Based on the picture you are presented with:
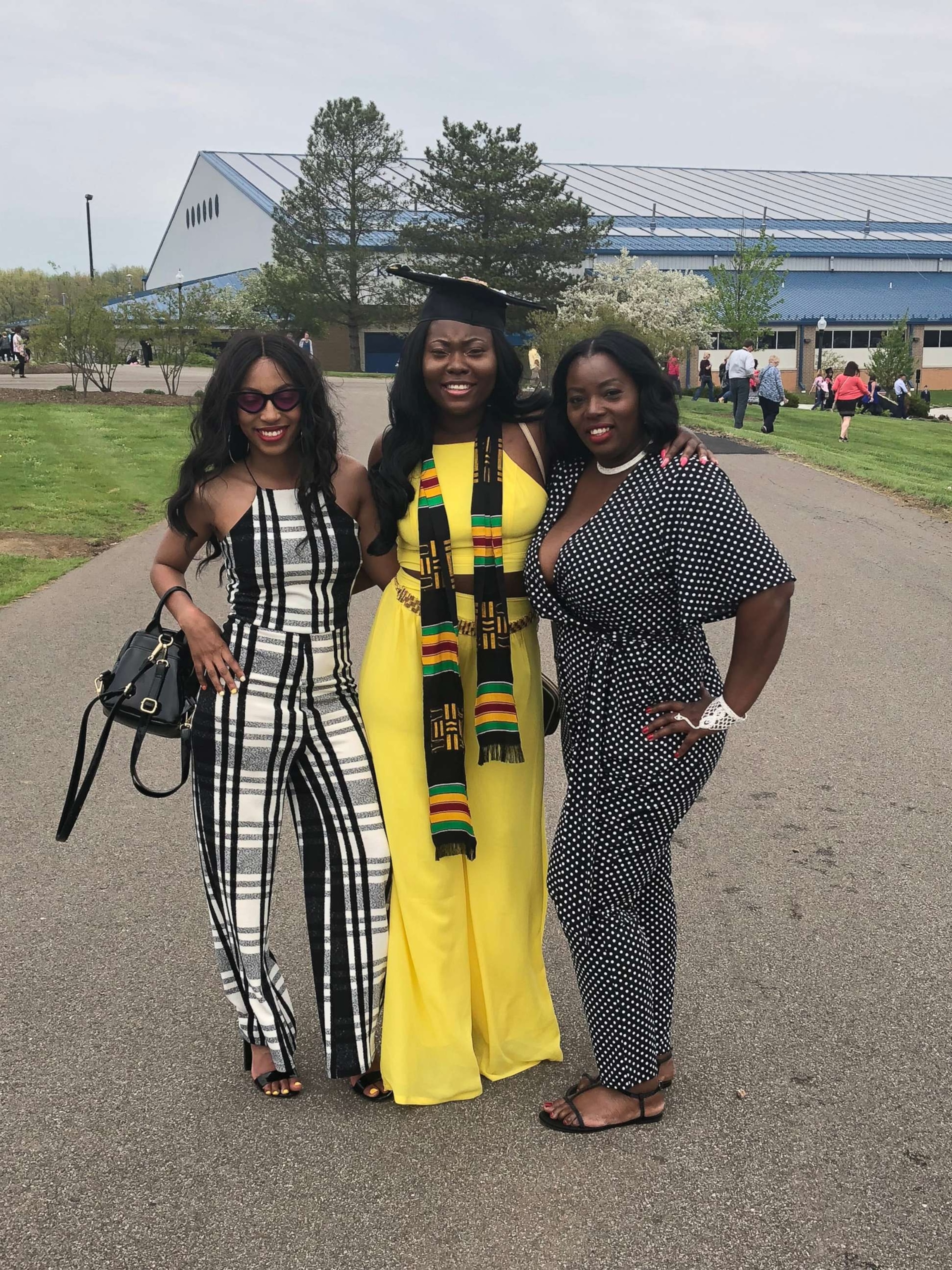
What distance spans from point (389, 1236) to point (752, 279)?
33317mm

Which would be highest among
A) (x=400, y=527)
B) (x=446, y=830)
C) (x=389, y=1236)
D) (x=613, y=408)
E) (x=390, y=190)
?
(x=390, y=190)

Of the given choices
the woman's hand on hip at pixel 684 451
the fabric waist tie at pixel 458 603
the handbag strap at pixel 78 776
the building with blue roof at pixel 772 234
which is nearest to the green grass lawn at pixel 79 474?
the handbag strap at pixel 78 776

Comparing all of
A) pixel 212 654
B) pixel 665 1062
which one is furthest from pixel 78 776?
pixel 665 1062

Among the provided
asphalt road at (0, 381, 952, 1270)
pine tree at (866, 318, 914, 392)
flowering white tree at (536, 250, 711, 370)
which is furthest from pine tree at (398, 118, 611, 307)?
asphalt road at (0, 381, 952, 1270)

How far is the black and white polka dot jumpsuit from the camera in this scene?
2623 millimetres

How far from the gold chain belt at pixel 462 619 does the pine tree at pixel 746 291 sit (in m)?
29.8

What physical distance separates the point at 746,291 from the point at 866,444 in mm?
11893

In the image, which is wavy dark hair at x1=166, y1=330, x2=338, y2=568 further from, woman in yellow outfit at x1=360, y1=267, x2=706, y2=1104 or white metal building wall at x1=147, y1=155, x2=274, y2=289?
white metal building wall at x1=147, y1=155, x2=274, y2=289

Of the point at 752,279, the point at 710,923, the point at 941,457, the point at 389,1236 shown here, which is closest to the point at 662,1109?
the point at 389,1236

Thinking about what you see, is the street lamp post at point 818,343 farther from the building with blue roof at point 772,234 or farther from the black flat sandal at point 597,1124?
the black flat sandal at point 597,1124

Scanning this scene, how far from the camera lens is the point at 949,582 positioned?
966cm

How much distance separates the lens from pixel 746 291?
107 feet

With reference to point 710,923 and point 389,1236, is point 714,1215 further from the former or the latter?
point 710,923

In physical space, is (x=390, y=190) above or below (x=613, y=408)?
above
